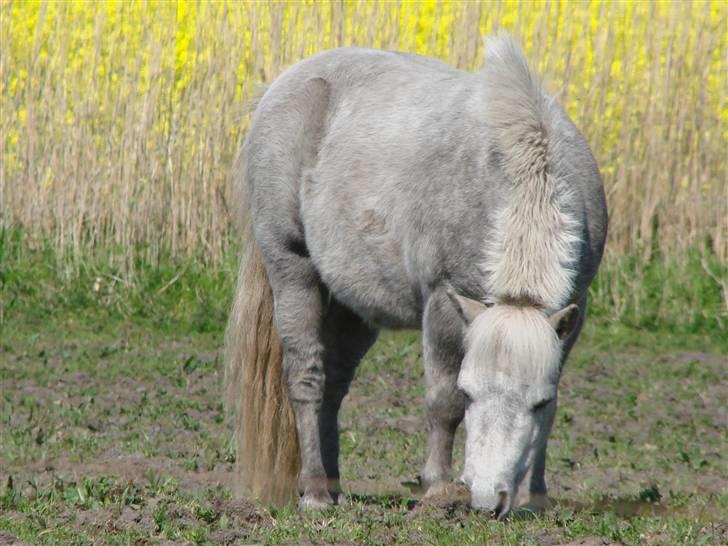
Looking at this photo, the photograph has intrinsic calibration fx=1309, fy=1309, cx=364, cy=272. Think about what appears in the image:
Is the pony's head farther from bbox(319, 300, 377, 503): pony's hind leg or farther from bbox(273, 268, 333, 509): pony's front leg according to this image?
bbox(319, 300, 377, 503): pony's hind leg

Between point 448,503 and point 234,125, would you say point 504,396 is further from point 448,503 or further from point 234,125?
point 234,125

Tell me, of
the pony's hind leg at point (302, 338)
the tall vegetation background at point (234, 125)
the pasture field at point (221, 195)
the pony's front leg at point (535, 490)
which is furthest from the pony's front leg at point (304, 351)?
the tall vegetation background at point (234, 125)

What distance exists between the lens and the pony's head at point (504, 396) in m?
3.94

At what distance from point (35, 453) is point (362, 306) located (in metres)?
1.97

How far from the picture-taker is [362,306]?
205 inches

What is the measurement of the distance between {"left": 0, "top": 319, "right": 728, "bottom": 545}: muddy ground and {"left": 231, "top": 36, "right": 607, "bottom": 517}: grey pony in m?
0.33

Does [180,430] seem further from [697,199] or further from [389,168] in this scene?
[697,199]

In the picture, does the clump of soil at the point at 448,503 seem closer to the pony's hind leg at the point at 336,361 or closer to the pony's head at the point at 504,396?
the pony's head at the point at 504,396

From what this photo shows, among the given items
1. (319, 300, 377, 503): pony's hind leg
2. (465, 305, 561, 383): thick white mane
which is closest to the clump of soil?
(465, 305, 561, 383): thick white mane

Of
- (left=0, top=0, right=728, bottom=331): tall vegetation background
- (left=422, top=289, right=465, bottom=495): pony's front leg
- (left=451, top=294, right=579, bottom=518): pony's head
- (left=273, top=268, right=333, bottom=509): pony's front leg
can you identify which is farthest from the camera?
(left=0, top=0, right=728, bottom=331): tall vegetation background

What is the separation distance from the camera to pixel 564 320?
4.16m

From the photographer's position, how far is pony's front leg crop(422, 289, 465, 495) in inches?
178

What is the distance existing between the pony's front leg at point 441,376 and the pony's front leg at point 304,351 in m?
0.76

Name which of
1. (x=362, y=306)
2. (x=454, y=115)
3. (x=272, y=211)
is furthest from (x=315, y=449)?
(x=454, y=115)
